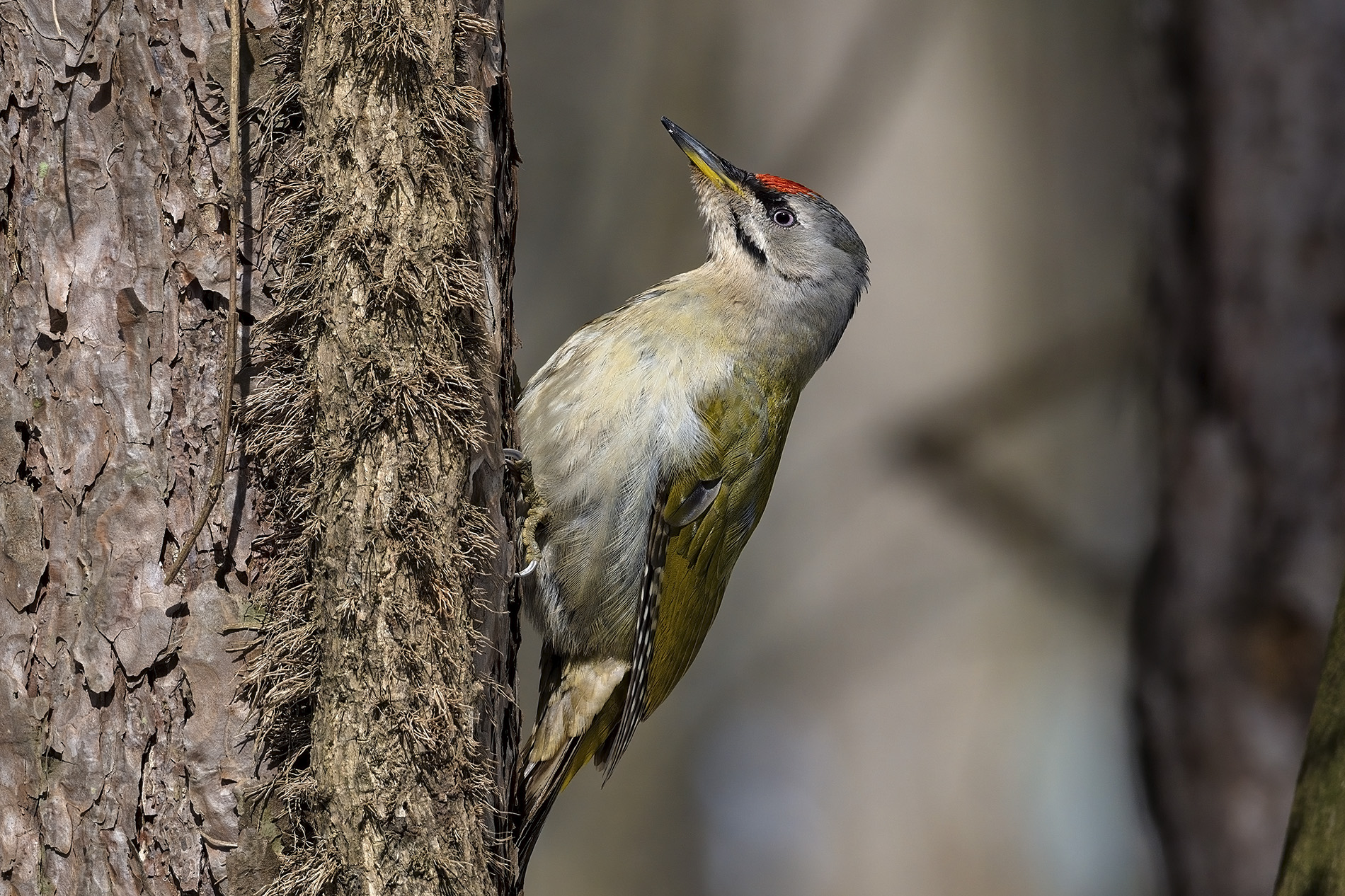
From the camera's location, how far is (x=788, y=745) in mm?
7562

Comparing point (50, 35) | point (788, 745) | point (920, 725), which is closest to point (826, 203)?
point (50, 35)

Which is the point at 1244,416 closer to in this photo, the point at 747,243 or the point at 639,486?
the point at 747,243

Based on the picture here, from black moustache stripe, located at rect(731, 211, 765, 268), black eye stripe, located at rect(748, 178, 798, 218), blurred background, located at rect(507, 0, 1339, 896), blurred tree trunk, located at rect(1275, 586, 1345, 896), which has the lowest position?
blurred background, located at rect(507, 0, 1339, 896)

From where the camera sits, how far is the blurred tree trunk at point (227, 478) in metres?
2.23

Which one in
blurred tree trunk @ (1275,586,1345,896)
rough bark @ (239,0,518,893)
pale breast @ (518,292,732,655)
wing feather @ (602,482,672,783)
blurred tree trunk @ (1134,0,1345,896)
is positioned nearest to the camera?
blurred tree trunk @ (1275,586,1345,896)

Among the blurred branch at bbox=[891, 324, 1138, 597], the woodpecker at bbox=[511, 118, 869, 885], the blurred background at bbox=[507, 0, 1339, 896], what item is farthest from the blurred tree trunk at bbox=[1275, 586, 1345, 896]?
the blurred branch at bbox=[891, 324, 1138, 597]

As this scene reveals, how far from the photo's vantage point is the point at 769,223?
407 cm

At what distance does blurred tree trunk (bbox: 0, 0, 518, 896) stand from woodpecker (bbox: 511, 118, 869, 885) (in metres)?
0.89

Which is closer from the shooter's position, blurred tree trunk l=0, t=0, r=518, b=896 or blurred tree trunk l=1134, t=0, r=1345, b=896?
blurred tree trunk l=0, t=0, r=518, b=896

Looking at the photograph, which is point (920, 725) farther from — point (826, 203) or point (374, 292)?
point (374, 292)

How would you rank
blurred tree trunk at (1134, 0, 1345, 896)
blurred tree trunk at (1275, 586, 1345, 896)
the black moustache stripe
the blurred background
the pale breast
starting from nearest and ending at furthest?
blurred tree trunk at (1275, 586, 1345, 896) < the pale breast < the black moustache stripe < blurred tree trunk at (1134, 0, 1345, 896) < the blurred background

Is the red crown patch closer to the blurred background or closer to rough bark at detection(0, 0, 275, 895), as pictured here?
rough bark at detection(0, 0, 275, 895)

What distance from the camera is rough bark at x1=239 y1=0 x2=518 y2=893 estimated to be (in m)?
2.22

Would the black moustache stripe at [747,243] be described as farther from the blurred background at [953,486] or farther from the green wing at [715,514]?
the blurred background at [953,486]
